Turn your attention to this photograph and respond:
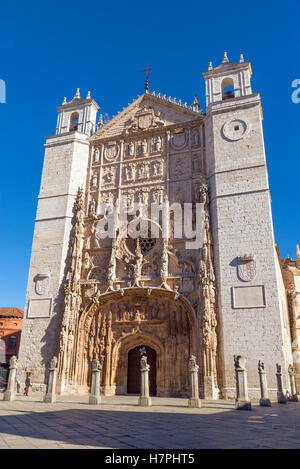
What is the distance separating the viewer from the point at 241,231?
16172 millimetres

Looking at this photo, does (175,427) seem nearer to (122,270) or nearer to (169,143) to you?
(122,270)

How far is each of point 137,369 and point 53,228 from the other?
8.04 metres

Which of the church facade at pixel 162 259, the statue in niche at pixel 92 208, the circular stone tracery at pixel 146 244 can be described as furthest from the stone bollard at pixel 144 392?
the statue in niche at pixel 92 208

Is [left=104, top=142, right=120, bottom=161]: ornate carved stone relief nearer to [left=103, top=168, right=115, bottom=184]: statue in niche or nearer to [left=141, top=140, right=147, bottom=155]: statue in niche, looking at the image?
[left=103, top=168, right=115, bottom=184]: statue in niche

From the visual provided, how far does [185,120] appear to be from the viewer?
20078 millimetres

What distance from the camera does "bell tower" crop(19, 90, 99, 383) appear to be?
1745 centimetres

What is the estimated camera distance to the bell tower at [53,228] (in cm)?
1745

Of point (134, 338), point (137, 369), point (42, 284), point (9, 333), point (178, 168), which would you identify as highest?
point (178, 168)

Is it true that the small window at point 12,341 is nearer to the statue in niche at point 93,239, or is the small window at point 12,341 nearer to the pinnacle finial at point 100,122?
the statue in niche at point 93,239

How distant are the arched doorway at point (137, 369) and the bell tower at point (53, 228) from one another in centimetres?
338

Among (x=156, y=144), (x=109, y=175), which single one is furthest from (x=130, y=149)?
(x=109, y=175)

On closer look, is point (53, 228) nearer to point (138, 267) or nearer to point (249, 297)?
point (138, 267)
